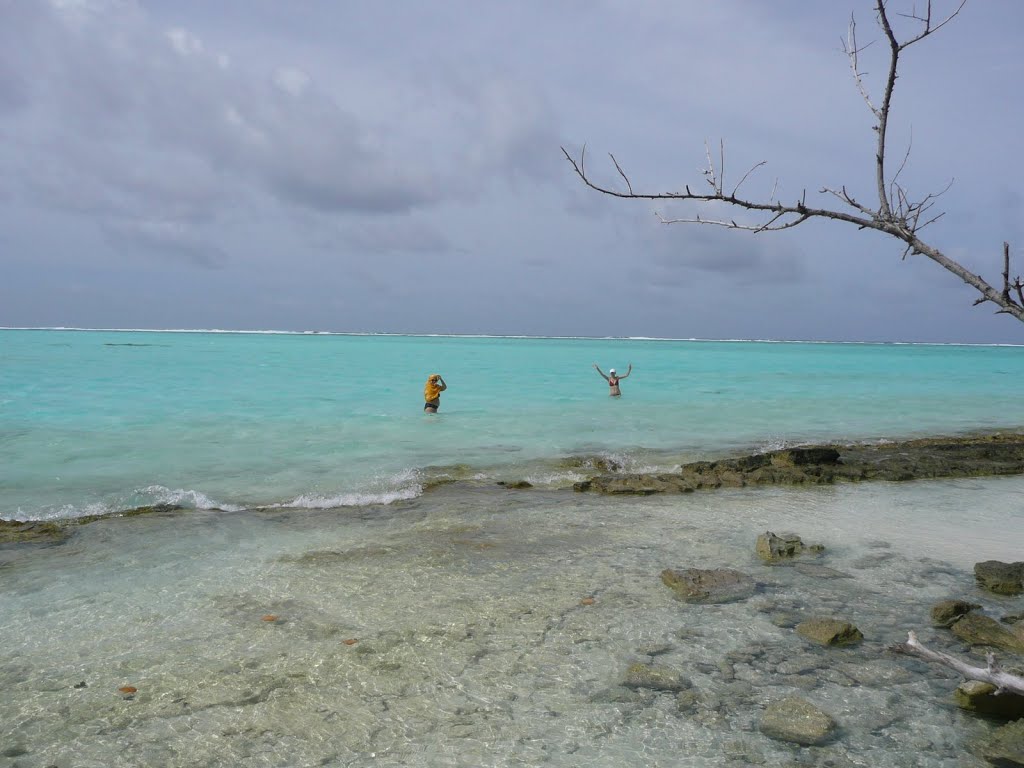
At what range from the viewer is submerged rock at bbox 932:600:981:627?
5.19m

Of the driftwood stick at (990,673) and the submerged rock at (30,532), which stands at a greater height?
the driftwood stick at (990,673)

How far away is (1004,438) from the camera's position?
52.7 ft

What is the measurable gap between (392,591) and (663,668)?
250cm

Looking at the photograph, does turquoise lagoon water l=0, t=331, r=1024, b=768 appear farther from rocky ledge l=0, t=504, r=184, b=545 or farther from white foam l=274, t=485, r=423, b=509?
rocky ledge l=0, t=504, r=184, b=545

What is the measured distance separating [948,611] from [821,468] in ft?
21.5

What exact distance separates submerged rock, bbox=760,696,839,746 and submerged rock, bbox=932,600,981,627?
1925mm

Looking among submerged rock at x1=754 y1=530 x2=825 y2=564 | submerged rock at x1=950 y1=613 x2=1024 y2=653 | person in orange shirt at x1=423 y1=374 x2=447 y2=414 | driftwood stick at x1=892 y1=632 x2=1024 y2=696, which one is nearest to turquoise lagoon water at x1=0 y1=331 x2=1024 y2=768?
submerged rock at x1=950 y1=613 x2=1024 y2=653

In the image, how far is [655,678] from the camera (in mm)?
4348

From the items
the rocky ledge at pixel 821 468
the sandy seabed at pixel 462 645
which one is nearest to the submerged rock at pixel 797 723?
the sandy seabed at pixel 462 645

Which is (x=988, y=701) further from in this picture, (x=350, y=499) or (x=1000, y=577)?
(x=350, y=499)

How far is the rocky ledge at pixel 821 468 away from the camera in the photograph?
1057cm

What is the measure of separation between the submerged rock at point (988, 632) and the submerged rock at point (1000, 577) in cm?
99

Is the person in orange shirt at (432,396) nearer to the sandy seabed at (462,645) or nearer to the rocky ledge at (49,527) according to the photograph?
the rocky ledge at (49,527)

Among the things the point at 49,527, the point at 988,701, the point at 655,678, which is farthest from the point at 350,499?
the point at 988,701
